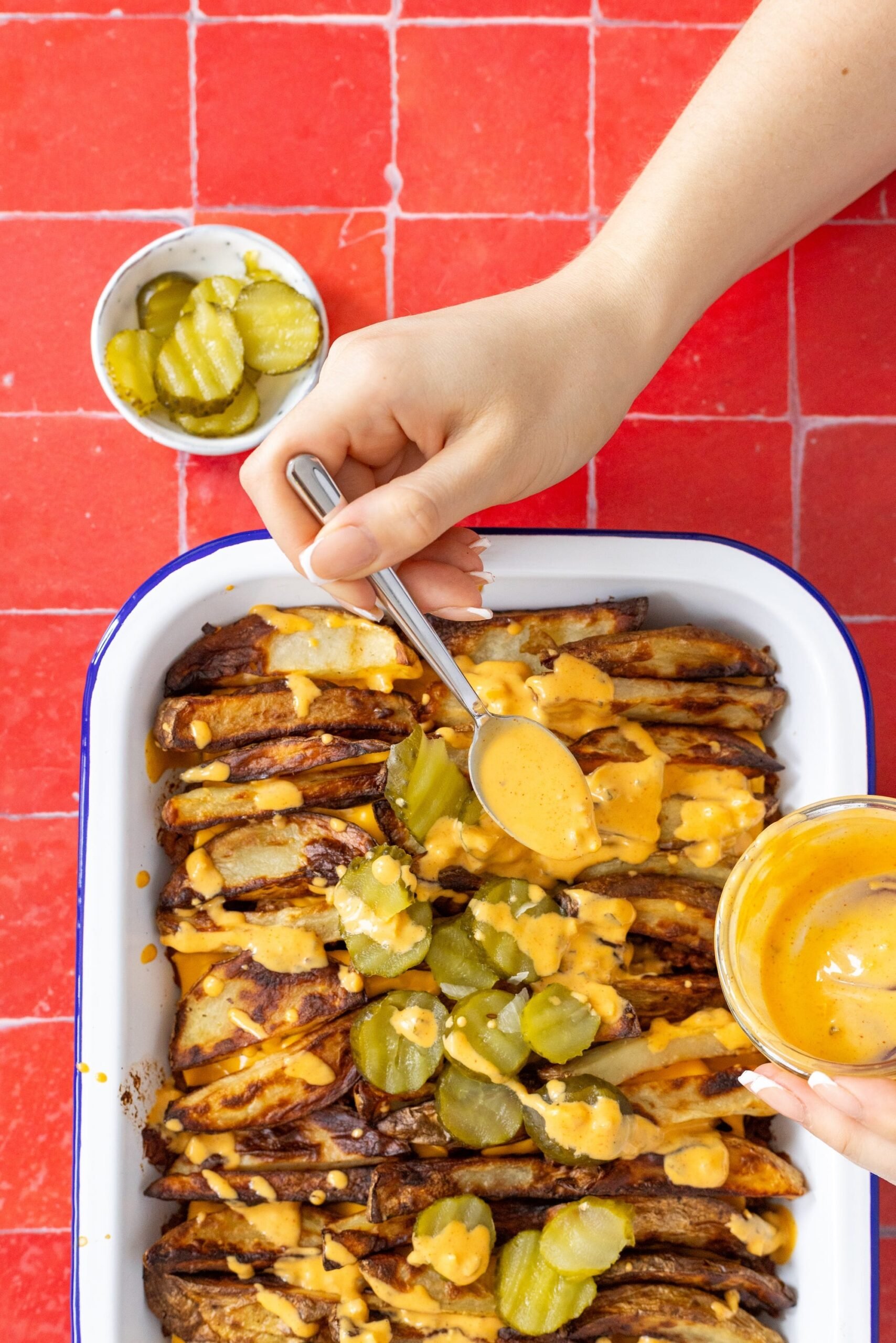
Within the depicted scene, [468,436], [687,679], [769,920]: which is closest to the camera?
[468,436]

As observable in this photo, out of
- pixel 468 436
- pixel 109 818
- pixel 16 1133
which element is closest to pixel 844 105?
pixel 468 436

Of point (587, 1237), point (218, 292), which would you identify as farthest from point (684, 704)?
point (218, 292)

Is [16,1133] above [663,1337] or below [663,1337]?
above

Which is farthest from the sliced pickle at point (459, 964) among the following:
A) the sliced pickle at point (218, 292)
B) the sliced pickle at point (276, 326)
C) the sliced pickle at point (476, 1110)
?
the sliced pickle at point (218, 292)

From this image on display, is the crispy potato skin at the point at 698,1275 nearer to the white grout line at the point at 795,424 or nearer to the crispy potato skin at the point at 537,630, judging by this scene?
the crispy potato skin at the point at 537,630

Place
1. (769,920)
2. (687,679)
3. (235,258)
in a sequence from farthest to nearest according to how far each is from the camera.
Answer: (235,258) < (687,679) < (769,920)

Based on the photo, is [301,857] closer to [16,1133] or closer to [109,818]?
[109,818]
